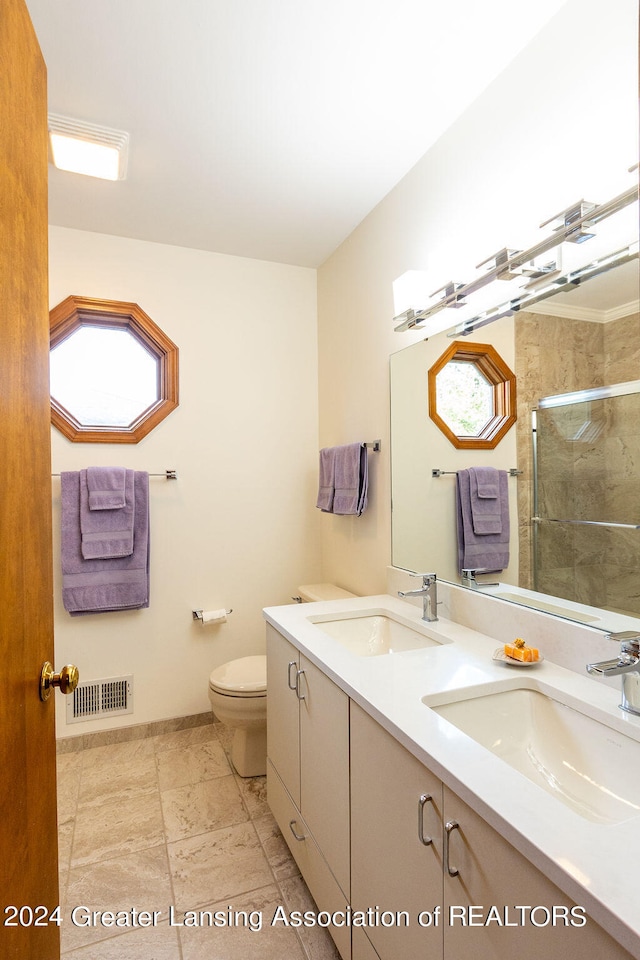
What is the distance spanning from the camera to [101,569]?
8.11ft

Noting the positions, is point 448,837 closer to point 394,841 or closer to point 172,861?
point 394,841

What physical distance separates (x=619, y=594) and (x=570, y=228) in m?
0.90

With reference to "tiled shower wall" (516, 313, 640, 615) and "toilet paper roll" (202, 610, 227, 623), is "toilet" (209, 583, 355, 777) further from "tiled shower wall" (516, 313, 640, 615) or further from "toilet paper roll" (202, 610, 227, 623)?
"tiled shower wall" (516, 313, 640, 615)

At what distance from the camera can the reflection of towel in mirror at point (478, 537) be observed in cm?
157

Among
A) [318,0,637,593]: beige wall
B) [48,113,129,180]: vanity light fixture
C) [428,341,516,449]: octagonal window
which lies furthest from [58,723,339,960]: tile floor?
[48,113,129,180]: vanity light fixture

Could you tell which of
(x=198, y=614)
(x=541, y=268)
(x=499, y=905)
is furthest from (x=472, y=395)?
(x=198, y=614)

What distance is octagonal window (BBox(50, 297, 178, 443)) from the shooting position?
8.22ft

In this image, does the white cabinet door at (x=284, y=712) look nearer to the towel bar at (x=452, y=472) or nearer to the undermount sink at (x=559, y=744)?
the undermount sink at (x=559, y=744)

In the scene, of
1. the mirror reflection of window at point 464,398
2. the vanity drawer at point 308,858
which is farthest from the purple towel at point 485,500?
the vanity drawer at point 308,858

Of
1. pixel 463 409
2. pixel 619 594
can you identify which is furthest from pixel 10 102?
pixel 619 594

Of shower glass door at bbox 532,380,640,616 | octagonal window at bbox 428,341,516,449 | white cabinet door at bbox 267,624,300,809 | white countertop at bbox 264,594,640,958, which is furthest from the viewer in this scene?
white cabinet door at bbox 267,624,300,809

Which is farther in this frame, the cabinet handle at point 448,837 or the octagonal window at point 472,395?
the octagonal window at point 472,395

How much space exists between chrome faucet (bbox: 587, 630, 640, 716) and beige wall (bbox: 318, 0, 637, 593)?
1024 millimetres

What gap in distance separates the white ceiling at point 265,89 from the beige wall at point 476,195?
9 cm
